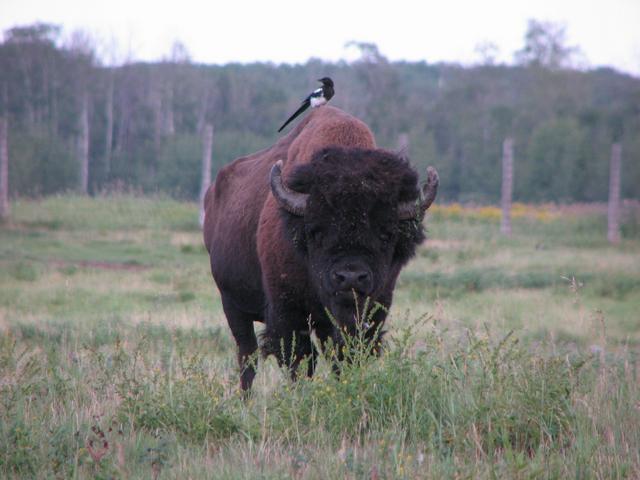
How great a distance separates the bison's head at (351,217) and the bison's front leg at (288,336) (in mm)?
399

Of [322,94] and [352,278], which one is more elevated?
[322,94]

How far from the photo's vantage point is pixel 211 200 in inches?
340

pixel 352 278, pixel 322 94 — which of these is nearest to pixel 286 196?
pixel 352 278

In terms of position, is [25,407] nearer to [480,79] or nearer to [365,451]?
[365,451]

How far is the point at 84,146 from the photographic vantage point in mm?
52438

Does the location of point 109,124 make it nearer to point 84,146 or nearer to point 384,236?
point 84,146

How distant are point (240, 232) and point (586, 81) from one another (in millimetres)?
66689

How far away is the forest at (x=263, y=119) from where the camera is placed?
49.3 metres

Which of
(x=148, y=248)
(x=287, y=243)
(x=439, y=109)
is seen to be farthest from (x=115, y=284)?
(x=439, y=109)

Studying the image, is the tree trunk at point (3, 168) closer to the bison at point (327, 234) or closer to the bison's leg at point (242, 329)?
the bison's leg at point (242, 329)

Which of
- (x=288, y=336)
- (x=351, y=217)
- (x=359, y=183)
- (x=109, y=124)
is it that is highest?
(x=109, y=124)

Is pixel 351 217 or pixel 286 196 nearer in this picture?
pixel 351 217

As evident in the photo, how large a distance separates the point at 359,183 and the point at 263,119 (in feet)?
180

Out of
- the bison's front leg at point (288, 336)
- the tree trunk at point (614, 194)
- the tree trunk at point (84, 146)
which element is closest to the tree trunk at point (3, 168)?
the tree trunk at point (614, 194)
